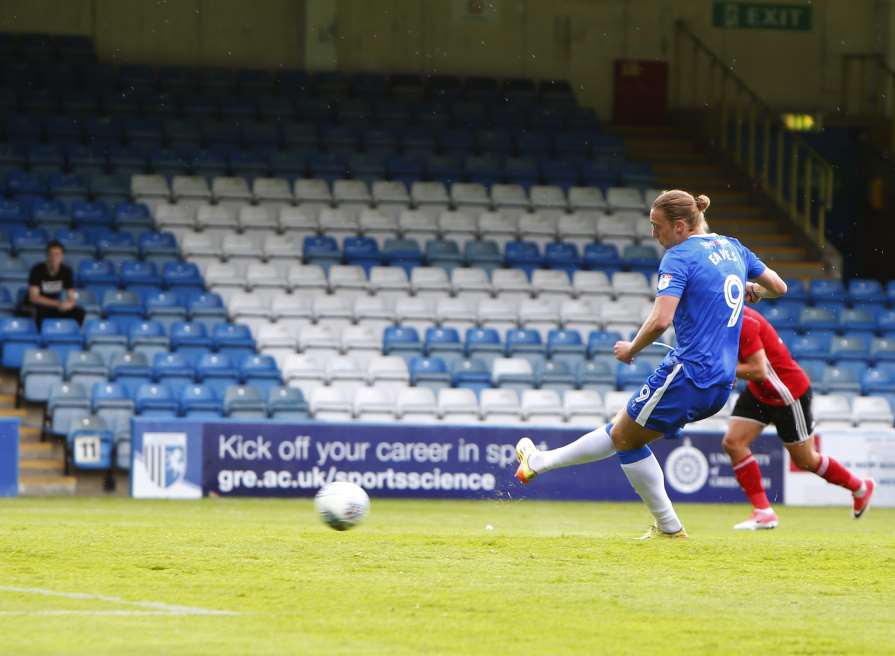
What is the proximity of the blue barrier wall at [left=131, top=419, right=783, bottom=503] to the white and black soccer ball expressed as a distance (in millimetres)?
7462

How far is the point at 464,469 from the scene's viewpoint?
18.7 m

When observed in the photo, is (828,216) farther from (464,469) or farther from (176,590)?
(176,590)

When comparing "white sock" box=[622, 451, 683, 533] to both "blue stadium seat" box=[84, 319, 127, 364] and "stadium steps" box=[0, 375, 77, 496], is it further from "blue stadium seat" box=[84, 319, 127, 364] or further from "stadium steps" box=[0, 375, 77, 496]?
"blue stadium seat" box=[84, 319, 127, 364]

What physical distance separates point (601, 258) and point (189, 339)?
7.38m

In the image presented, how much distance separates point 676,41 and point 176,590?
26.5 meters

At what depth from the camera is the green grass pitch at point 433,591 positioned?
19.9ft

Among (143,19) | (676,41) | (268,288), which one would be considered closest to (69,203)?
(268,288)

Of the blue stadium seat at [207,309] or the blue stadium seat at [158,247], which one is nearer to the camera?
the blue stadium seat at [207,309]

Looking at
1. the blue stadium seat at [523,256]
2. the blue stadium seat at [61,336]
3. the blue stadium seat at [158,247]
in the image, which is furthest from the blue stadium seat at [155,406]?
the blue stadium seat at [523,256]

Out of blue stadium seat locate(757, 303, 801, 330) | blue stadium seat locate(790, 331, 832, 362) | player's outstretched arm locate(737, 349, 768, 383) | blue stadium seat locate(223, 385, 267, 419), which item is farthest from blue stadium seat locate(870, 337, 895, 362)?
player's outstretched arm locate(737, 349, 768, 383)

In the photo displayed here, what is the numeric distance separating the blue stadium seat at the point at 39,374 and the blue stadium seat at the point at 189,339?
161 centimetres

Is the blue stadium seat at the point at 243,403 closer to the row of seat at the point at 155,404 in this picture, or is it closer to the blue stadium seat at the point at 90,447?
the row of seat at the point at 155,404

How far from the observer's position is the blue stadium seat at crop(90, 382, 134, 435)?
19.1m

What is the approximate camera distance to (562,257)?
24906 mm
